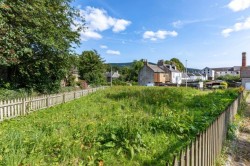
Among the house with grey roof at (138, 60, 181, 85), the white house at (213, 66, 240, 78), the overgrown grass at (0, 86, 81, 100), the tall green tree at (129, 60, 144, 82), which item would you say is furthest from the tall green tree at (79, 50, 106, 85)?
the white house at (213, 66, 240, 78)

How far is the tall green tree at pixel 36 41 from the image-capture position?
1248 cm

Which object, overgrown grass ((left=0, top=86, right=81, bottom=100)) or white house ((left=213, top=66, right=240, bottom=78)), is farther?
white house ((left=213, top=66, right=240, bottom=78))

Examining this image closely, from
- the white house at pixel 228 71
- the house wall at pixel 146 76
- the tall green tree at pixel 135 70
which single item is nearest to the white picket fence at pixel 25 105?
the house wall at pixel 146 76

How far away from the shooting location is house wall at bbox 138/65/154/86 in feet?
186

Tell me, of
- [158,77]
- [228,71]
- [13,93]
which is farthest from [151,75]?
[228,71]

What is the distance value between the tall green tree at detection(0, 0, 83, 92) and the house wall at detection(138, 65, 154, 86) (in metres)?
39.7

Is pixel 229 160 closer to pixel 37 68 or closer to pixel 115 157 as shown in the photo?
pixel 115 157

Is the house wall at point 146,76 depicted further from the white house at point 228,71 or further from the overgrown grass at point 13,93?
the white house at point 228,71

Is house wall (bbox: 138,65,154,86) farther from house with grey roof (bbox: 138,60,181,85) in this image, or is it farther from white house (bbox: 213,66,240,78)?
white house (bbox: 213,66,240,78)

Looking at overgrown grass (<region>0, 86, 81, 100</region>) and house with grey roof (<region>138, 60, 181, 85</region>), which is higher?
house with grey roof (<region>138, 60, 181, 85</region>)

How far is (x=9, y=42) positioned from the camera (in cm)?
1217

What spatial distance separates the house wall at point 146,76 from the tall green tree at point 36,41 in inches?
1562

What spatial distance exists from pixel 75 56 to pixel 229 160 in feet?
51.3

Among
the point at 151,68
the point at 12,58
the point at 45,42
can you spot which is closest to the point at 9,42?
the point at 12,58
